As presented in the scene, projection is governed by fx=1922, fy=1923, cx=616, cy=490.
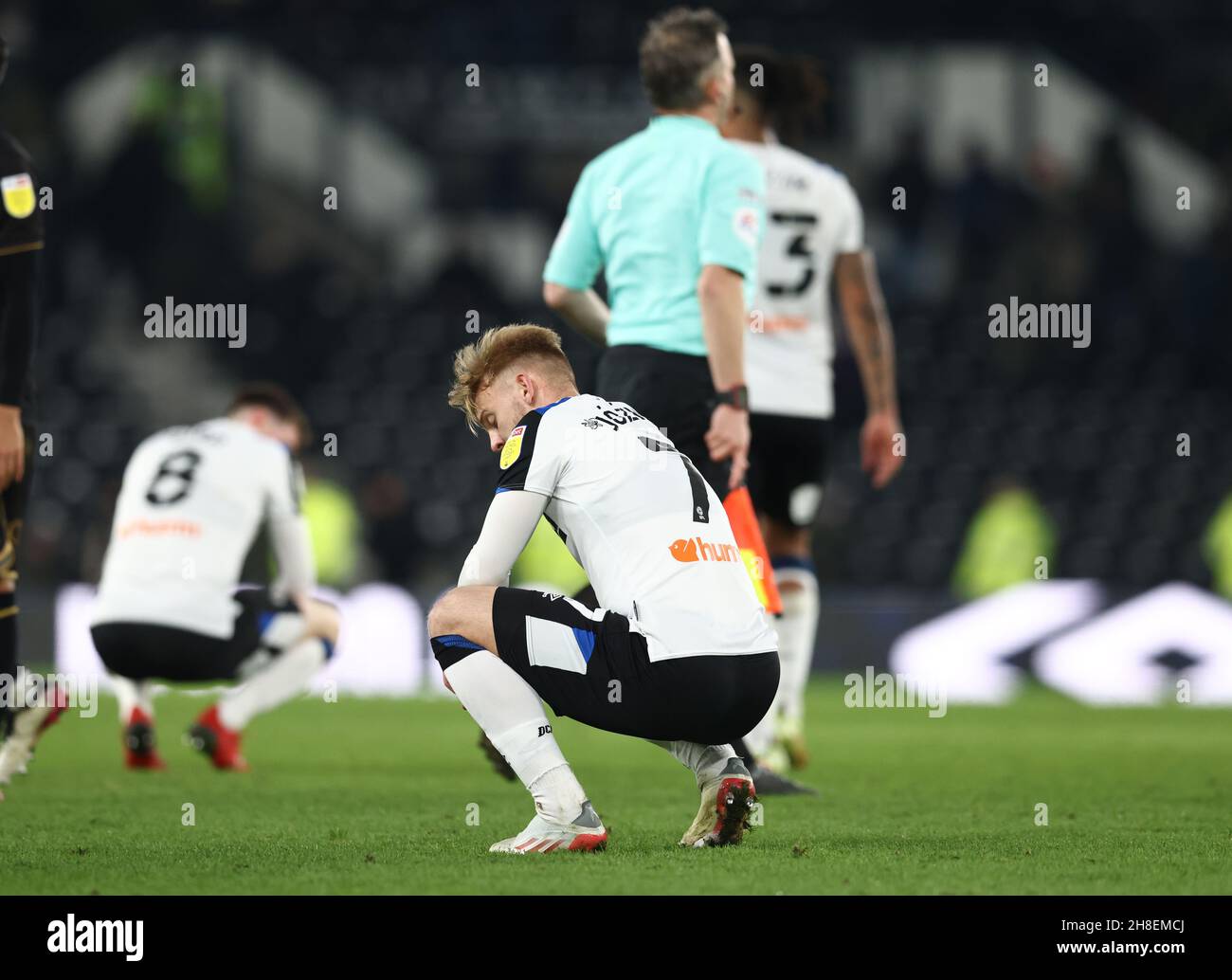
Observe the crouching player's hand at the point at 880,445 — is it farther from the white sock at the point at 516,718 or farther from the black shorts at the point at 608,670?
the white sock at the point at 516,718

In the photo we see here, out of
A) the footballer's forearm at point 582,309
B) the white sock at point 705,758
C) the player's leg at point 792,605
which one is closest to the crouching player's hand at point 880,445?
the player's leg at point 792,605

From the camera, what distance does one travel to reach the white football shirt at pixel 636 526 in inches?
173

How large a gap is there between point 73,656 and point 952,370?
30.9 feet

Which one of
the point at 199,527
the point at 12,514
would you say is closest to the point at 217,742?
the point at 199,527

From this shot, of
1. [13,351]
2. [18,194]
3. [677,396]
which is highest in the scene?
[18,194]

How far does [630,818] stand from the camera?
18.0ft

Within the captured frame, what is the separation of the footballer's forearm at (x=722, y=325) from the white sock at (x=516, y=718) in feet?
4.90

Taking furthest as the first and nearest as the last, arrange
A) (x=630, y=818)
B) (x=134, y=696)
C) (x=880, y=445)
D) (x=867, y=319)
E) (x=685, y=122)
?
(x=134, y=696)
(x=867, y=319)
(x=880, y=445)
(x=685, y=122)
(x=630, y=818)

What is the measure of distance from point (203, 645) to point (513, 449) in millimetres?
3162

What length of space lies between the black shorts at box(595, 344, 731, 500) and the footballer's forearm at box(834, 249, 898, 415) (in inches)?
58.7

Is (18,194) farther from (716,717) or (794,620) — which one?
(794,620)

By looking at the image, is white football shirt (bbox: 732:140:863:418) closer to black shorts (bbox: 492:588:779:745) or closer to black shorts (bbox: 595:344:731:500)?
black shorts (bbox: 595:344:731:500)

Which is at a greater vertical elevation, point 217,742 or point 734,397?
point 734,397
